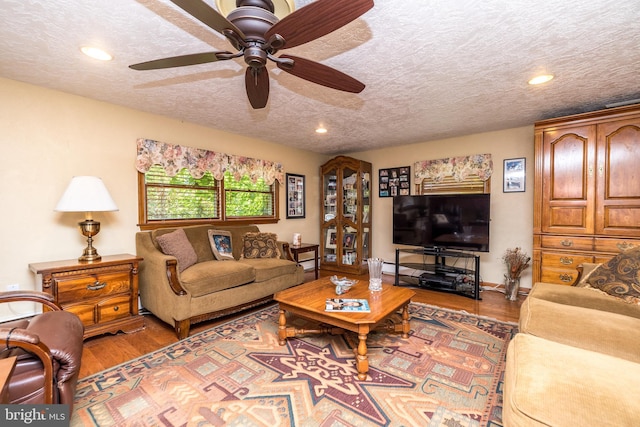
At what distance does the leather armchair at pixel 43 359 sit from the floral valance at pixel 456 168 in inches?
172

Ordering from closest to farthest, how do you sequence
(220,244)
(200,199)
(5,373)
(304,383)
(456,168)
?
(5,373) < (304,383) < (220,244) < (200,199) < (456,168)

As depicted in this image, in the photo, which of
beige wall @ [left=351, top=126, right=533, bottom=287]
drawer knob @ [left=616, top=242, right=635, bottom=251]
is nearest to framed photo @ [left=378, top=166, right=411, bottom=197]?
beige wall @ [left=351, top=126, right=533, bottom=287]

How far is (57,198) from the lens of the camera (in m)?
2.60

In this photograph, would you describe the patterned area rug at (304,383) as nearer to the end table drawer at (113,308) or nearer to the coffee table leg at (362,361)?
the coffee table leg at (362,361)

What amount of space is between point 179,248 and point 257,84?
6.53 ft

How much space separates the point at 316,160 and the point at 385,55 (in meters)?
3.44

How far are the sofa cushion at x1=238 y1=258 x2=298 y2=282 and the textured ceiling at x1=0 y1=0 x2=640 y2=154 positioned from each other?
170cm

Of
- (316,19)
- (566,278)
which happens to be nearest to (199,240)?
(316,19)

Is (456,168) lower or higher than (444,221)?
higher

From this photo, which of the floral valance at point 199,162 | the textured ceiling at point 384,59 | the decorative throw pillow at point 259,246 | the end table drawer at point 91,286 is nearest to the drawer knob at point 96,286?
the end table drawer at point 91,286

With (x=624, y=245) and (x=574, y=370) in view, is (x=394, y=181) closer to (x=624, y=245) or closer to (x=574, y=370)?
(x=624, y=245)

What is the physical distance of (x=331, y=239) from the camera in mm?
5203

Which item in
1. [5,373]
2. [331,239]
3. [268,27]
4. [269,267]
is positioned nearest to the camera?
[5,373]

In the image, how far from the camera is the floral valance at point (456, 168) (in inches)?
155
